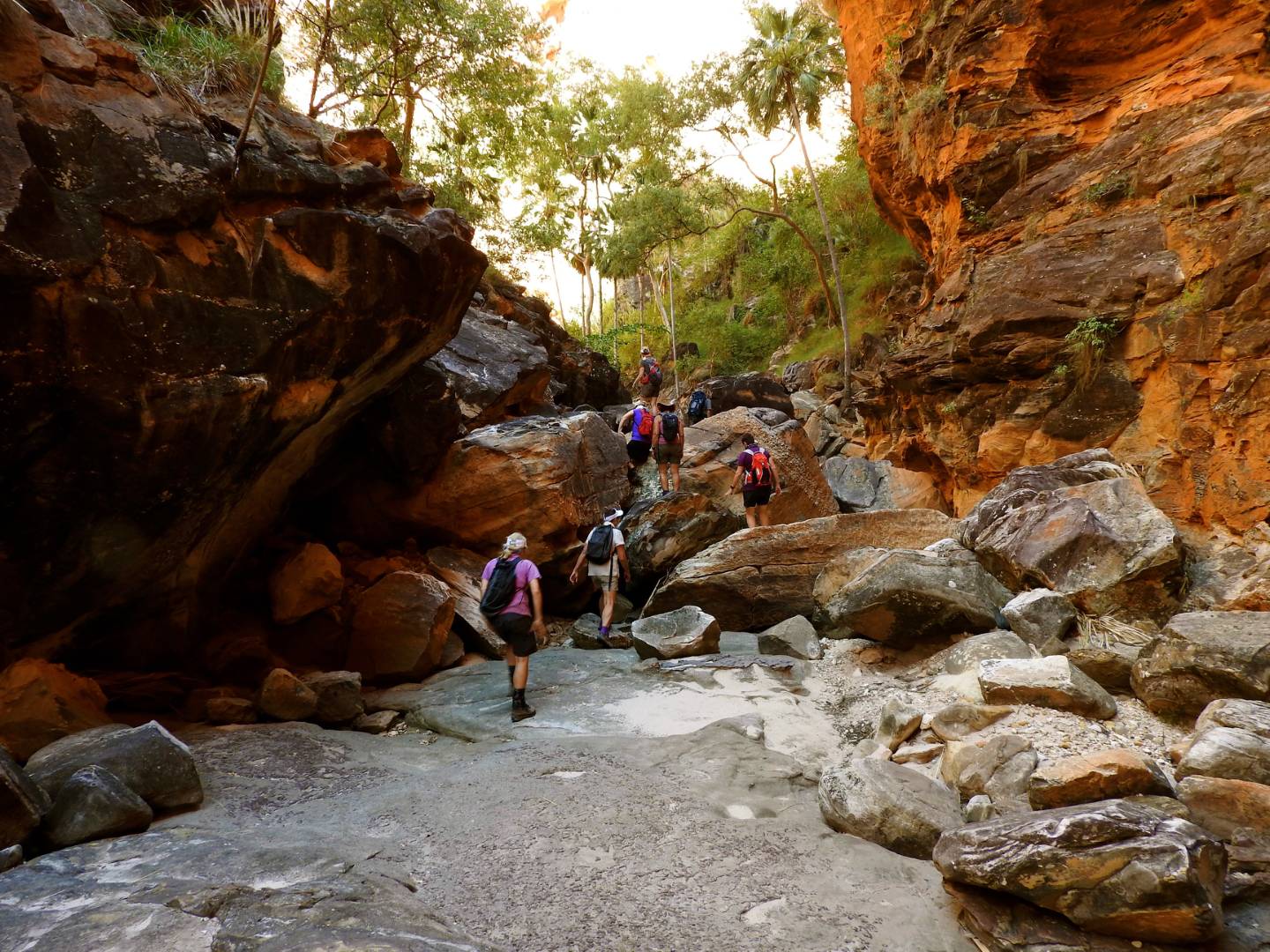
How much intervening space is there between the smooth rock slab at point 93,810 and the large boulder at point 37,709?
2.03 metres

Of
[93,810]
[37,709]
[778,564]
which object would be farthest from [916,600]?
[37,709]

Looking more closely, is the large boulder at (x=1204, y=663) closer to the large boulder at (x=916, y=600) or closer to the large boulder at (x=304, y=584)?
the large boulder at (x=916, y=600)

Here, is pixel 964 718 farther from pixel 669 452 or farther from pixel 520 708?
pixel 669 452

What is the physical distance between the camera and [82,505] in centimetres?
571

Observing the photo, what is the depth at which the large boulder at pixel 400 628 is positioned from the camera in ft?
27.1

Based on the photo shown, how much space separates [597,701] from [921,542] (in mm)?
4944

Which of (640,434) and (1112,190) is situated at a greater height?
(1112,190)

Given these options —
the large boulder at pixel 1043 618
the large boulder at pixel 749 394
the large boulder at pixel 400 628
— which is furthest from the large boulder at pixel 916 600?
the large boulder at pixel 749 394

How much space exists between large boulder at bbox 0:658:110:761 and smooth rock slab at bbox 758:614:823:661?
250 inches

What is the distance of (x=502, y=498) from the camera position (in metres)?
11.2

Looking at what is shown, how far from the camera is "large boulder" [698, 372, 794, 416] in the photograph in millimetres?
22828

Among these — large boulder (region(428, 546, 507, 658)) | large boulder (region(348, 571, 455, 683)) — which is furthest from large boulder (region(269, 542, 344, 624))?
large boulder (region(428, 546, 507, 658))

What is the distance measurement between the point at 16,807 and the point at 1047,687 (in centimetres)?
606

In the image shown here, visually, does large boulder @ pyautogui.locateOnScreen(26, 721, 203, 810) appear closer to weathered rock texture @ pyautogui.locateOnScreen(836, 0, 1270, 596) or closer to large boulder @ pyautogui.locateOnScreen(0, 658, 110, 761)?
large boulder @ pyautogui.locateOnScreen(0, 658, 110, 761)
